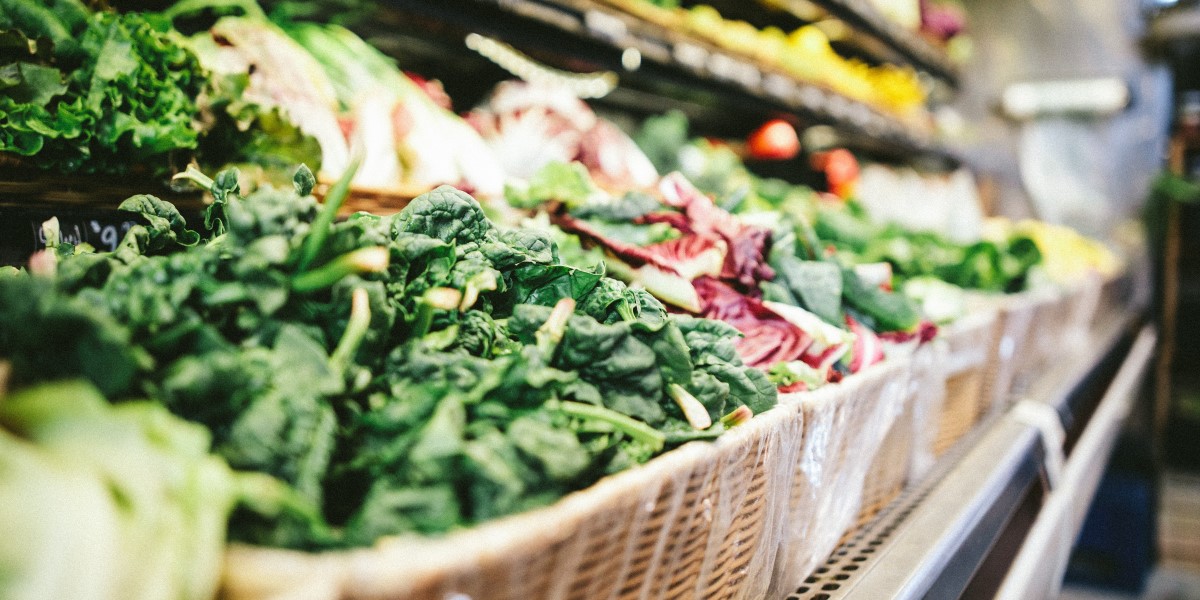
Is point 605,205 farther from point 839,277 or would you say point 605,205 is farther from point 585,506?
point 585,506

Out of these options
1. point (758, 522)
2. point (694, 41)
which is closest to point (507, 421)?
point (758, 522)

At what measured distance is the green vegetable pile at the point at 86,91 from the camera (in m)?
1.12

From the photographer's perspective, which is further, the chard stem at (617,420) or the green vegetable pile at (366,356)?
the chard stem at (617,420)

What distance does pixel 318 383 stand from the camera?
709 mm

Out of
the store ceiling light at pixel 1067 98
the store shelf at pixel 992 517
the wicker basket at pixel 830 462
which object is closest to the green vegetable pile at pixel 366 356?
the wicker basket at pixel 830 462

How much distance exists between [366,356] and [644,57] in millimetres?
2052

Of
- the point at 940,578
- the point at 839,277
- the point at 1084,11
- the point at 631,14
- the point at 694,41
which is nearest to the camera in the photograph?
the point at 940,578

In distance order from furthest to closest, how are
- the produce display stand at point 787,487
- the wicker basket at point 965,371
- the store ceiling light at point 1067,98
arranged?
the store ceiling light at point 1067,98 < the wicker basket at point 965,371 < the produce display stand at point 787,487

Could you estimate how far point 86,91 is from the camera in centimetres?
121

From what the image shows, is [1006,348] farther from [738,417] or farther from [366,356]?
[366,356]

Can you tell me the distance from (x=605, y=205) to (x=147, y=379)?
110 centimetres

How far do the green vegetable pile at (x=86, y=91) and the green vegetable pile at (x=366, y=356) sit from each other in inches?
9.8

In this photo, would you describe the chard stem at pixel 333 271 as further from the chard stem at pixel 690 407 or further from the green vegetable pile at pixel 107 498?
the chard stem at pixel 690 407

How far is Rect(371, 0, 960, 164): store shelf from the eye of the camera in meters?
2.03
